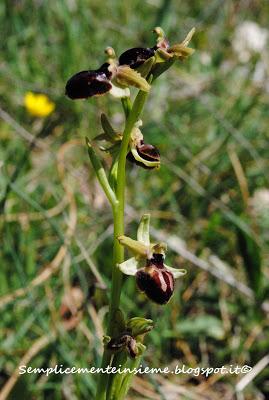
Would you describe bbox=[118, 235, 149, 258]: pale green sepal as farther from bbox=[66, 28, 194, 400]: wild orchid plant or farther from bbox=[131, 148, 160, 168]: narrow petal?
bbox=[131, 148, 160, 168]: narrow petal

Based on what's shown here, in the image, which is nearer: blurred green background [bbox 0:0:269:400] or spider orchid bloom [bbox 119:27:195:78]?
spider orchid bloom [bbox 119:27:195:78]

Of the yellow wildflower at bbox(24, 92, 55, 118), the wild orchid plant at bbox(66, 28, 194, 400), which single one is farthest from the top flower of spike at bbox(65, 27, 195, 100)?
the yellow wildflower at bbox(24, 92, 55, 118)

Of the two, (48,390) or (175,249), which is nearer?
(48,390)

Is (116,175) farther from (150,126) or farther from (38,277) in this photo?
(150,126)

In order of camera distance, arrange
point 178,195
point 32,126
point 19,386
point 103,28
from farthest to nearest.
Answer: point 103,28 → point 32,126 → point 178,195 → point 19,386

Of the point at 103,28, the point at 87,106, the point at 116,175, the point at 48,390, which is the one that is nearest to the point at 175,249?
the point at 48,390

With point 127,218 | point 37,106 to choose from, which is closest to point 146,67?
point 127,218
